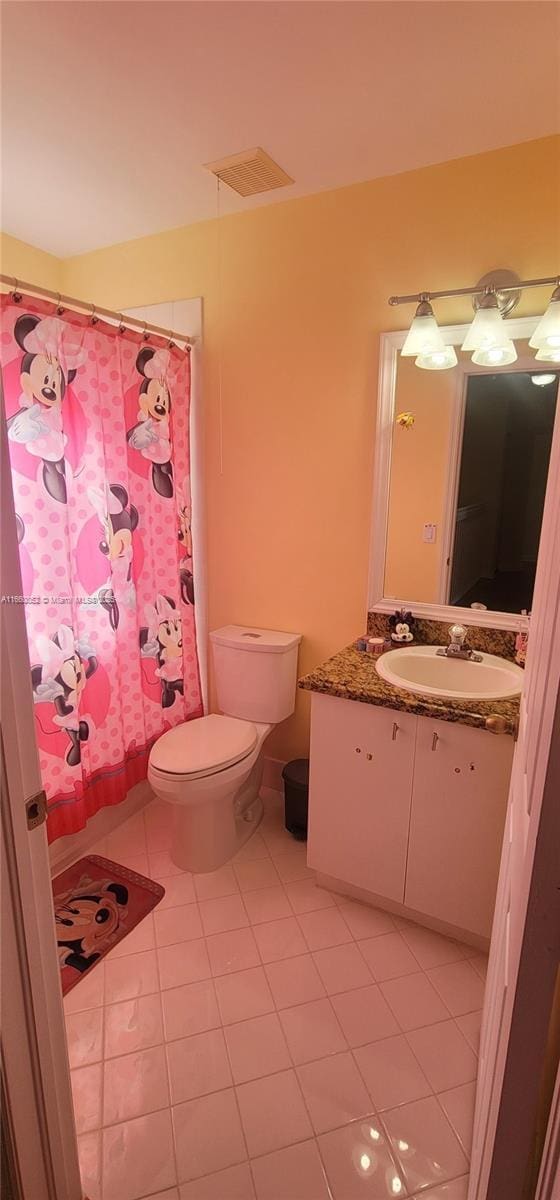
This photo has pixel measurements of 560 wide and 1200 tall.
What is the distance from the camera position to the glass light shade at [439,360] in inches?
68.5

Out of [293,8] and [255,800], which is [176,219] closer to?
[293,8]

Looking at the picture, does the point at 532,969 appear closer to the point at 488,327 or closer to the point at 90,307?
the point at 488,327

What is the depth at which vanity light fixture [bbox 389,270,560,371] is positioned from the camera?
155 cm

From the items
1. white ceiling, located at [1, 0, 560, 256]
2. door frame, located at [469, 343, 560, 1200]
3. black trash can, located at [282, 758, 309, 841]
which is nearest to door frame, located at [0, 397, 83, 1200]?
door frame, located at [469, 343, 560, 1200]

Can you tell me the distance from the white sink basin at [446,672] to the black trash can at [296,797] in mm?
653

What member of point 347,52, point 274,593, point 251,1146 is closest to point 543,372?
point 347,52

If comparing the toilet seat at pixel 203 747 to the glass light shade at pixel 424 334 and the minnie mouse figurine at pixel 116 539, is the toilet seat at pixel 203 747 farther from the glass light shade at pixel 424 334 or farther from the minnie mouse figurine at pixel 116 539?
the glass light shade at pixel 424 334

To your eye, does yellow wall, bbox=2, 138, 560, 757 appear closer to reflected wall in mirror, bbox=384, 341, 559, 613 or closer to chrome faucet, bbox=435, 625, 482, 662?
reflected wall in mirror, bbox=384, 341, 559, 613

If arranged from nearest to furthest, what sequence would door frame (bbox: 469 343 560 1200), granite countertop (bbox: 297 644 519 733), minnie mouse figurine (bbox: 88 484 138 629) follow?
door frame (bbox: 469 343 560 1200), granite countertop (bbox: 297 644 519 733), minnie mouse figurine (bbox: 88 484 138 629)

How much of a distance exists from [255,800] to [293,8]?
2461 millimetres

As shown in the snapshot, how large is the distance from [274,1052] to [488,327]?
6.85 feet

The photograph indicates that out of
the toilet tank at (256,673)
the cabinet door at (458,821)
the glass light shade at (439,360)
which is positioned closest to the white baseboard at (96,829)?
the toilet tank at (256,673)

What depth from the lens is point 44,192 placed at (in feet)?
6.24

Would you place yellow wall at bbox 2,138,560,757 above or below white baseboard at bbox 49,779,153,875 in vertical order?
above
